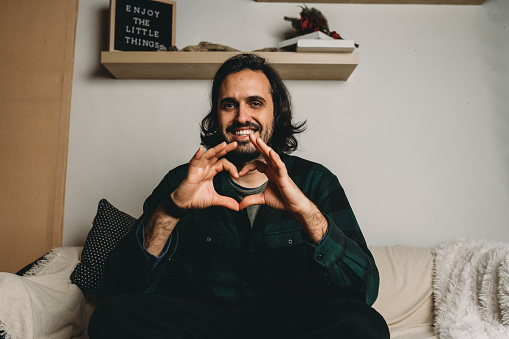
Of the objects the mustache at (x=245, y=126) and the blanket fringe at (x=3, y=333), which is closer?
the blanket fringe at (x=3, y=333)

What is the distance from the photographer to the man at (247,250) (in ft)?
3.61

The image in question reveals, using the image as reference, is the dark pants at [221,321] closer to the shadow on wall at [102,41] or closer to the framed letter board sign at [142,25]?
the framed letter board sign at [142,25]

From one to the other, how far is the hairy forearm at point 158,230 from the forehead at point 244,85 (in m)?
0.56

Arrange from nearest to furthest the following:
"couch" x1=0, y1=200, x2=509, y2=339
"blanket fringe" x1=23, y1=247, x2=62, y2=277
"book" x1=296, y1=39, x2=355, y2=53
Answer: "couch" x1=0, y1=200, x2=509, y2=339 < "blanket fringe" x1=23, y1=247, x2=62, y2=277 < "book" x1=296, y1=39, x2=355, y2=53

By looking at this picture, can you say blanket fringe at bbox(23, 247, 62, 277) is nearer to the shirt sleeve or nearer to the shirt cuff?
the shirt cuff

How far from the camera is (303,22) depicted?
2.03m

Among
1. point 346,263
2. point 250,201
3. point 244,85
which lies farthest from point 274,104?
point 346,263

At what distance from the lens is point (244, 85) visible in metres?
1.56

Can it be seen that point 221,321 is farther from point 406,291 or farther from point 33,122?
point 33,122

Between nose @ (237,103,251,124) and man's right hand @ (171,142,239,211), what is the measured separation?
0.32 metres

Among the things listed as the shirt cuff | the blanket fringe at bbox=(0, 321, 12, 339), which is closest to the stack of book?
the shirt cuff

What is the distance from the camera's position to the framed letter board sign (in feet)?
6.69

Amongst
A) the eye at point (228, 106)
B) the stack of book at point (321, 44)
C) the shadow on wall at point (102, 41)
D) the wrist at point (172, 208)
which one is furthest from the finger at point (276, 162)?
the shadow on wall at point (102, 41)

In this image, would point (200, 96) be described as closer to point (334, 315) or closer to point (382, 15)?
point (382, 15)
